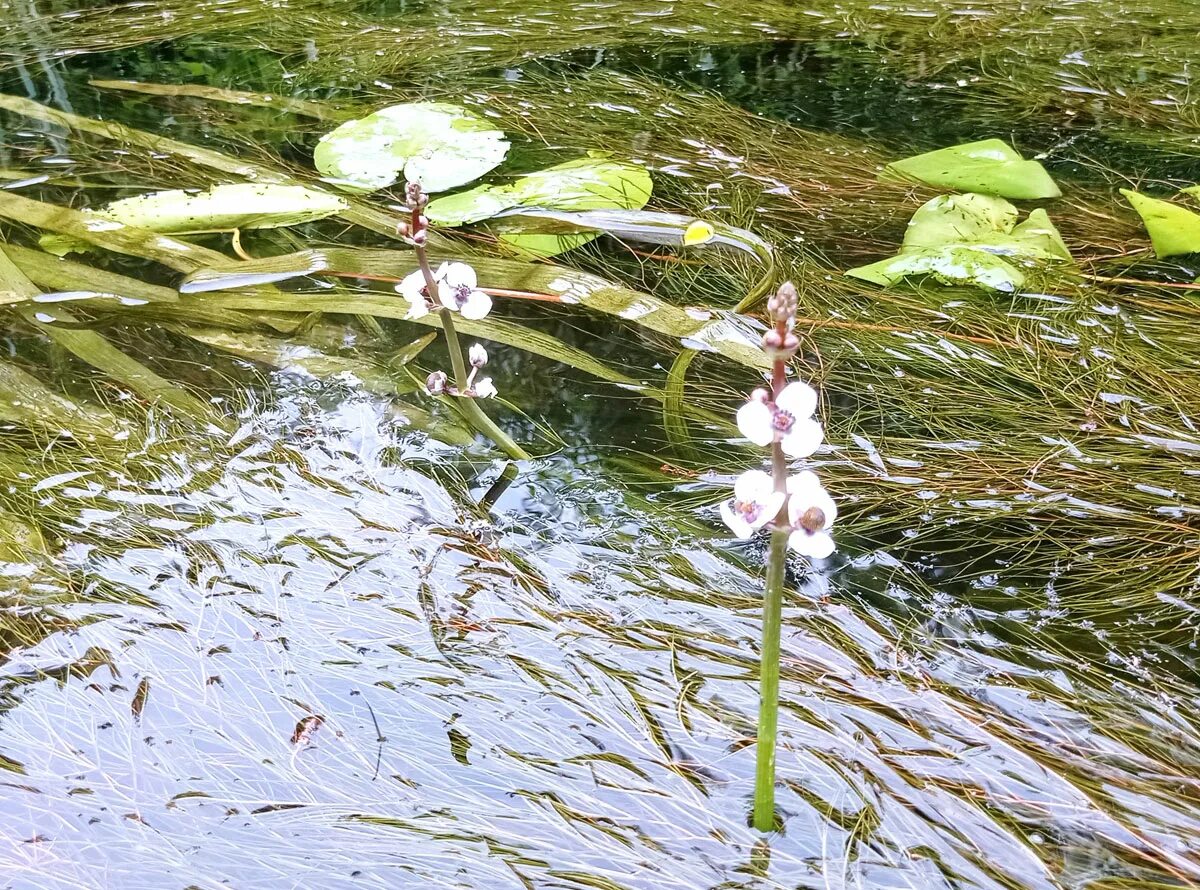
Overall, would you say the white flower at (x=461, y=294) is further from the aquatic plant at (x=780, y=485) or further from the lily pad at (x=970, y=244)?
the lily pad at (x=970, y=244)

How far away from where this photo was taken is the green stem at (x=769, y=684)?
0.69 metres

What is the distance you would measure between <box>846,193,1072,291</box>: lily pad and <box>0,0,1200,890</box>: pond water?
2.2 inches

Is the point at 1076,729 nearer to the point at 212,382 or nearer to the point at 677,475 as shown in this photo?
the point at 677,475

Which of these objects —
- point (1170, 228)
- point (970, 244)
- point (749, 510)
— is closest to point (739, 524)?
point (749, 510)

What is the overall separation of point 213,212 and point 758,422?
1.77 meters

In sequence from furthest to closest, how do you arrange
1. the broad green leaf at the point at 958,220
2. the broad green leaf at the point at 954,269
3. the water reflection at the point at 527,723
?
the broad green leaf at the point at 958,220 → the broad green leaf at the point at 954,269 → the water reflection at the point at 527,723

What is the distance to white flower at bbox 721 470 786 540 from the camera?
66 cm

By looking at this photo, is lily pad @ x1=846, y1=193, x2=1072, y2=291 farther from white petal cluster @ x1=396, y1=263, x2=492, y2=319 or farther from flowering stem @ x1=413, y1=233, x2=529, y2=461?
white petal cluster @ x1=396, y1=263, x2=492, y2=319

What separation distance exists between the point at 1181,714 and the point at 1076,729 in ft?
0.40

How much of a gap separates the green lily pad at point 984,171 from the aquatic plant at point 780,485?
5.34ft

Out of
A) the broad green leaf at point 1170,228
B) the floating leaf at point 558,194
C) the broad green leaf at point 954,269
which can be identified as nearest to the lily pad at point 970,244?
the broad green leaf at point 954,269

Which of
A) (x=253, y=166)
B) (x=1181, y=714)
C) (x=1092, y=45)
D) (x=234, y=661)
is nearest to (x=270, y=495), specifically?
(x=234, y=661)

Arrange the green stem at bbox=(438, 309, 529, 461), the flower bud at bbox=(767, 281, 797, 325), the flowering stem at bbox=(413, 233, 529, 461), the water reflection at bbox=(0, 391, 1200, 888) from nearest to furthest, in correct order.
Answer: the flower bud at bbox=(767, 281, 797, 325) < the water reflection at bbox=(0, 391, 1200, 888) < the flowering stem at bbox=(413, 233, 529, 461) < the green stem at bbox=(438, 309, 529, 461)

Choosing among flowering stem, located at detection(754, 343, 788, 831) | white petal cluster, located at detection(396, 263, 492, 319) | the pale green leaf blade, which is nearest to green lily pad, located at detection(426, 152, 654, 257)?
the pale green leaf blade
